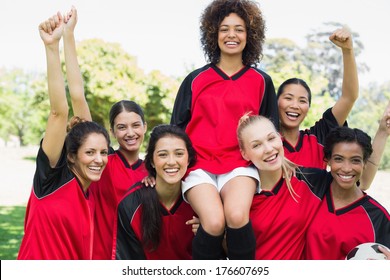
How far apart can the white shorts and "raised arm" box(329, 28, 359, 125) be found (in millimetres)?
1009

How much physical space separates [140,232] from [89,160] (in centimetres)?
56

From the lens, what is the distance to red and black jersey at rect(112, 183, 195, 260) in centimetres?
337

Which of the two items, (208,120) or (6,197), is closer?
(208,120)

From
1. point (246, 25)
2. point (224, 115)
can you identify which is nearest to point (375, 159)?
point (224, 115)

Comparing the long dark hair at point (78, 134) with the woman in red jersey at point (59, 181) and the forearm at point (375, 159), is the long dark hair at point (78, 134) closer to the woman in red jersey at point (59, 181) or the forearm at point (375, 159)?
the woman in red jersey at point (59, 181)

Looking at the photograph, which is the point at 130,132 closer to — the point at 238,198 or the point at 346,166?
the point at 238,198

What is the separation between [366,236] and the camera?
3.29 m

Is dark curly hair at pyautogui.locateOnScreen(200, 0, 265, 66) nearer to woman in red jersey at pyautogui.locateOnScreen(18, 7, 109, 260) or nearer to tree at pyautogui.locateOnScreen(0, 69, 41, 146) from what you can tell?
woman in red jersey at pyautogui.locateOnScreen(18, 7, 109, 260)

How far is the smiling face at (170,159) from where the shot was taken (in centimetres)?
333

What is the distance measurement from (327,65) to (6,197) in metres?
21.3

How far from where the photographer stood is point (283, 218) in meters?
3.26
